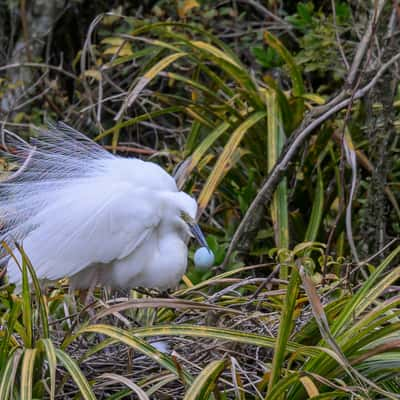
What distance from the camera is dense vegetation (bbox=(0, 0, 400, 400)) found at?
6.23 feet

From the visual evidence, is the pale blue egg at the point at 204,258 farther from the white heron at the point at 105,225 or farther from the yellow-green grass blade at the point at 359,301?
the yellow-green grass blade at the point at 359,301

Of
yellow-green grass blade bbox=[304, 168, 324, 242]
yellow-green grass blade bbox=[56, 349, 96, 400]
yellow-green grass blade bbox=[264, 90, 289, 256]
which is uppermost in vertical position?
yellow-green grass blade bbox=[56, 349, 96, 400]

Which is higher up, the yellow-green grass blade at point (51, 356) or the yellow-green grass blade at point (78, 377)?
the yellow-green grass blade at point (51, 356)

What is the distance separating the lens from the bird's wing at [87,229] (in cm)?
264

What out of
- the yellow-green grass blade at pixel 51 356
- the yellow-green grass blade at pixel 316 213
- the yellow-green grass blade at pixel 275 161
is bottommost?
the yellow-green grass blade at pixel 316 213

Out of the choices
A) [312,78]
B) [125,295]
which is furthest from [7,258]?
[312,78]

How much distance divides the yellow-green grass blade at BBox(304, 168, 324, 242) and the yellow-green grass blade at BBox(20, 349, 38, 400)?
1.72 metres

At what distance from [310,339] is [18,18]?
150 inches

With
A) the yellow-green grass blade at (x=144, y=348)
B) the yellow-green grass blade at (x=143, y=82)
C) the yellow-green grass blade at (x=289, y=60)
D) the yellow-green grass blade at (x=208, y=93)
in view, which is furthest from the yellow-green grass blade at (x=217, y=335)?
the yellow-green grass blade at (x=289, y=60)

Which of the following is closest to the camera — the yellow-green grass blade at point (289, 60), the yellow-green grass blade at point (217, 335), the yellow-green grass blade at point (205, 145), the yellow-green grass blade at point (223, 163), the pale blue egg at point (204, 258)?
the yellow-green grass blade at point (217, 335)

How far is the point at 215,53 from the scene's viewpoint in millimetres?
3547

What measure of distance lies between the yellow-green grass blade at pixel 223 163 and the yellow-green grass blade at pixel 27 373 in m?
1.34

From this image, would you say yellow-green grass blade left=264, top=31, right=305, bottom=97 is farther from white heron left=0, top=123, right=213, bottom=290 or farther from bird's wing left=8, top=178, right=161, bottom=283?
bird's wing left=8, top=178, right=161, bottom=283

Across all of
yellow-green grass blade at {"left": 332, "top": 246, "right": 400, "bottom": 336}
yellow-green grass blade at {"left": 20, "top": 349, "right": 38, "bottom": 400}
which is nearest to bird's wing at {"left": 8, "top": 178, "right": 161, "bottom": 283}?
yellow-green grass blade at {"left": 20, "top": 349, "right": 38, "bottom": 400}
